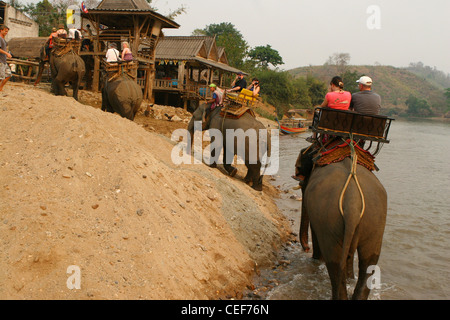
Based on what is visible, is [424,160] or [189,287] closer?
[189,287]

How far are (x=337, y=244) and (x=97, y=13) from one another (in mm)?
20028

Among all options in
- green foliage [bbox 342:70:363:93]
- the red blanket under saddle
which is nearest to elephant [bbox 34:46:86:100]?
the red blanket under saddle

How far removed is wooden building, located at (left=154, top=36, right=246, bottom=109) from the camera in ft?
91.1

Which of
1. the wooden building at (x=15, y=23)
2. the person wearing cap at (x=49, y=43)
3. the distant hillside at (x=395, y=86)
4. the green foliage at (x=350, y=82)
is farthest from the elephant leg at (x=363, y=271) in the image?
the distant hillside at (x=395, y=86)

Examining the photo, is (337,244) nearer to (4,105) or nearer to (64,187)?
(64,187)

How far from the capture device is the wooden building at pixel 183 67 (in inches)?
1094

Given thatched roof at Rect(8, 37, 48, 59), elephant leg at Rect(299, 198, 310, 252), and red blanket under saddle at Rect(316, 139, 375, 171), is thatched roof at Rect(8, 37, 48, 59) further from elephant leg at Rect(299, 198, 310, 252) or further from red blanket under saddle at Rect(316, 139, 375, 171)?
red blanket under saddle at Rect(316, 139, 375, 171)

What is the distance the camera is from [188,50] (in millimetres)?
31281

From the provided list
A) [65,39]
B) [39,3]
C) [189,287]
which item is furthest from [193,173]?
[39,3]

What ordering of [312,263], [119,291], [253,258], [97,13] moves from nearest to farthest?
[119,291] < [253,258] < [312,263] < [97,13]

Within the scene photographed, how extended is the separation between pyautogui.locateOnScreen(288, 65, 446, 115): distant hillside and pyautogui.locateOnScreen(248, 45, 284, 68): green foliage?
4154 cm

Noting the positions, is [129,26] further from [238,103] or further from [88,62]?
[238,103]

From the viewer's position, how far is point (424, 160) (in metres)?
27.9

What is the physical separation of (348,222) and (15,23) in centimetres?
3604
